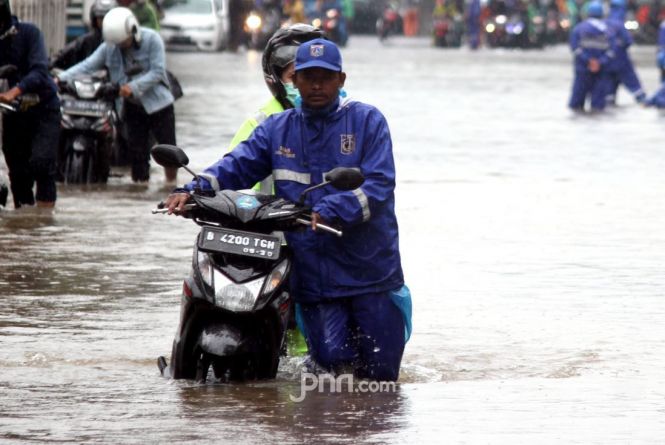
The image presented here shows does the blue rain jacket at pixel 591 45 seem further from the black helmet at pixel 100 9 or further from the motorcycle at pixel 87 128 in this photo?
the motorcycle at pixel 87 128

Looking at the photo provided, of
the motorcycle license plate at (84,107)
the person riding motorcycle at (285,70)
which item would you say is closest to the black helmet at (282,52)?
the person riding motorcycle at (285,70)

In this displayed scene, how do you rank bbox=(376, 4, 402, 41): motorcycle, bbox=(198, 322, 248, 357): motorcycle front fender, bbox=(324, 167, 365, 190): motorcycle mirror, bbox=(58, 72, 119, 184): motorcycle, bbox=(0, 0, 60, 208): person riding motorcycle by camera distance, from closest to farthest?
bbox=(324, 167, 365, 190): motorcycle mirror < bbox=(198, 322, 248, 357): motorcycle front fender < bbox=(0, 0, 60, 208): person riding motorcycle < bbox=(58, 72, 119, 184): motorcycle < bbox=(376, 4, 402, 41): motorcycle

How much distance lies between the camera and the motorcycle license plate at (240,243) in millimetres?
7555

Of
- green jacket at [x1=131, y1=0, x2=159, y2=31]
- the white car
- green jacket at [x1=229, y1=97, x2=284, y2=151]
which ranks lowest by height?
the white car

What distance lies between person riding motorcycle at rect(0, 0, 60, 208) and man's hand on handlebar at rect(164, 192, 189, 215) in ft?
19.6

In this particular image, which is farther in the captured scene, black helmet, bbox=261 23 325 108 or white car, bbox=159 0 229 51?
white car, bbox=159 0 229 51

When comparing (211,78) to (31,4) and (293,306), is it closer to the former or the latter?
(31,4)

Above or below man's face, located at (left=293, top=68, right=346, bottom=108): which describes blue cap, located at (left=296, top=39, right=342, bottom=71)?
above

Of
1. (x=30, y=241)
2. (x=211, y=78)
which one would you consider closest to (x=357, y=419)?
(x=30, y=241)

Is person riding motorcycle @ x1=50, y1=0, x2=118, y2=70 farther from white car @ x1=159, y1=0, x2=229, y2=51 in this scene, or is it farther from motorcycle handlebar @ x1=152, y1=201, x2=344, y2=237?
white car @ x1=159, y1=0, x2=229, y2=51

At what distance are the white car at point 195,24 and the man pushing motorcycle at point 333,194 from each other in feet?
124

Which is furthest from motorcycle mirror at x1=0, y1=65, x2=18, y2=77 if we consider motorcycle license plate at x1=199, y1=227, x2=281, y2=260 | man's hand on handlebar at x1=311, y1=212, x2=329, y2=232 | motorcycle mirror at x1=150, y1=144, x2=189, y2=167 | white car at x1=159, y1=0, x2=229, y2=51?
white car at x1=159, y1=0, x2=229, y2=51

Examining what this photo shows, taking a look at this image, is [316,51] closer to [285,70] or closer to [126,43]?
[285,70]

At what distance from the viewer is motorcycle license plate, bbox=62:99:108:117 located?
1639 cm
